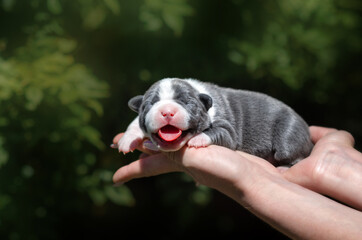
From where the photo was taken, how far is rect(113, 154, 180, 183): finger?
10.0 ft

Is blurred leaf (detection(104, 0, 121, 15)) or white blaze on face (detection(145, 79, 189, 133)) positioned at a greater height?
Result: blurred leaf (detection(104, 0, 121, 15))

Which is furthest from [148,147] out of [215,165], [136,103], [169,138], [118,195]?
[118,195]

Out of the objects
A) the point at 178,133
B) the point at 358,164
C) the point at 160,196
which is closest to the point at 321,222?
the point at 358,164

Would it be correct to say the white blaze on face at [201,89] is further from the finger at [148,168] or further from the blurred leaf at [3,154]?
the blurred leaf at [3,154]

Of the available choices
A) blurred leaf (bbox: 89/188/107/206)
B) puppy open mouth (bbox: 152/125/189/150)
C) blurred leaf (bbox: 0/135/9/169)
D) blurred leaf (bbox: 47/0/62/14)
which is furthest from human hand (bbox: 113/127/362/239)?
blurred leaf (bbox: 47/0/62/14)

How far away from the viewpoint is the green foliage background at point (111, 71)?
353cm

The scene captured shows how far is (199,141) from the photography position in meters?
2.76

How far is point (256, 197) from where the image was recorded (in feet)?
8.38

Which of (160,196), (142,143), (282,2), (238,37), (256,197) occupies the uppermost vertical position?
(282,2)

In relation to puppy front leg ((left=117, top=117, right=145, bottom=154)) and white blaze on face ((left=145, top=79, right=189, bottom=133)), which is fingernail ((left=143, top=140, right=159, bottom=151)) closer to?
puppy front leg ((left=117, top=117, right=145, bottom=154))

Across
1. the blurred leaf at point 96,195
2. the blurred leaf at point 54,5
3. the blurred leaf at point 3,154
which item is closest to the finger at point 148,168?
the blurred leaf at point 96,195

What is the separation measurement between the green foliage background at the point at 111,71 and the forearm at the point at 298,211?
1.61m

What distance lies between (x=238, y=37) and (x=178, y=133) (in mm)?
1755

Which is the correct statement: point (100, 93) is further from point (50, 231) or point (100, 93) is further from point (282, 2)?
point (282, 2)
